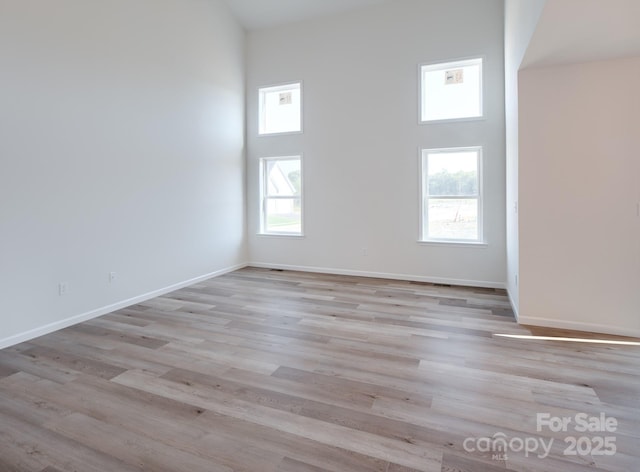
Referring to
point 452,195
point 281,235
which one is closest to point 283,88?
point 281,235

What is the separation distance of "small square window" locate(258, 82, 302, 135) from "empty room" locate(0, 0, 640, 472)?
43mm

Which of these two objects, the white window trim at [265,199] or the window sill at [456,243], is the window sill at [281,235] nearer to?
the white window trim at [265,199]

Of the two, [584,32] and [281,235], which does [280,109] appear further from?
[584,32]

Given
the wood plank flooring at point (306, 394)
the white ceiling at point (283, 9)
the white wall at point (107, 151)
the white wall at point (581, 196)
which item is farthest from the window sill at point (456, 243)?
the white ceiling at point (283, 9)

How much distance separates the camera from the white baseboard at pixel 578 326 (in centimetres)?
303

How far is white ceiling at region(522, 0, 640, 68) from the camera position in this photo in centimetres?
214

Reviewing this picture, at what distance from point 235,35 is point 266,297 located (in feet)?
15.0

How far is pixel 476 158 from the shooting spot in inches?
193

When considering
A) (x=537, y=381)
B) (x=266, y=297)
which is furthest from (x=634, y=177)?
(x=266, y=297)

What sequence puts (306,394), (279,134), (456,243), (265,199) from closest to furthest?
(306,394)
(456,243)
(279,134)
(265,199)

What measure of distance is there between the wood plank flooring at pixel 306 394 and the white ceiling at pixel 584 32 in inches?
94.8

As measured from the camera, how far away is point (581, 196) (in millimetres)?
3092

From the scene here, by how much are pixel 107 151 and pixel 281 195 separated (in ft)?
9.66

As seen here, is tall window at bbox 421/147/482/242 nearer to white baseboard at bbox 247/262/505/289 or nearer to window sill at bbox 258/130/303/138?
white baseboard at bbox 247/262/505/289
